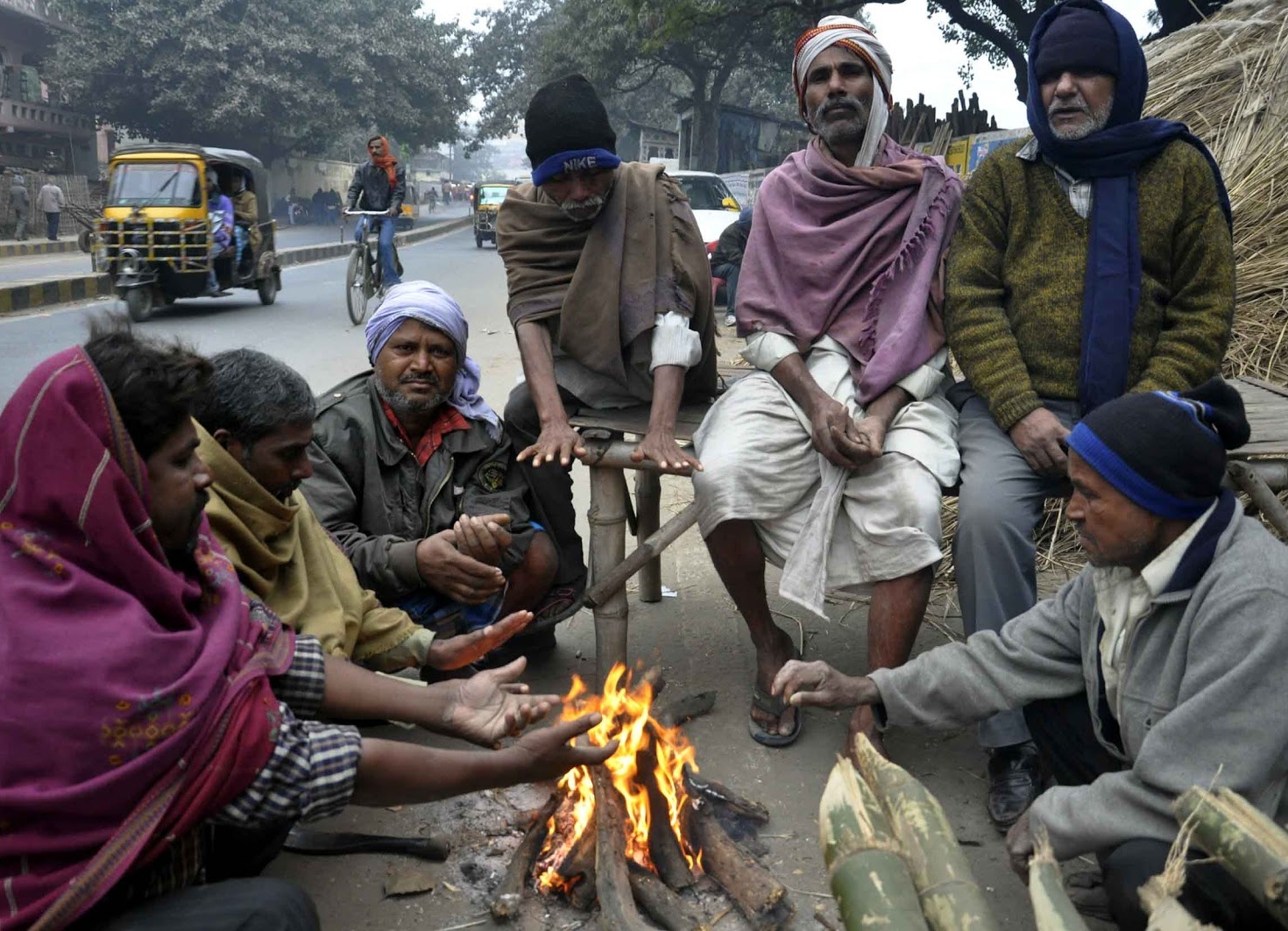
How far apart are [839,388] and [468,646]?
1.42 m

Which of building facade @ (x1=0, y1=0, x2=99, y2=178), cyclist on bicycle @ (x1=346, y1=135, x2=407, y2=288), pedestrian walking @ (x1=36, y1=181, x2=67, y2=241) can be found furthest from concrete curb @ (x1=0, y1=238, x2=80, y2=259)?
cyclist on bicycle @ (x1=346, y1=135, x2=407, y2=288)

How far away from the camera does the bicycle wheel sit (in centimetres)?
1237

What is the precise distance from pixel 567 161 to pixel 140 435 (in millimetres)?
1975

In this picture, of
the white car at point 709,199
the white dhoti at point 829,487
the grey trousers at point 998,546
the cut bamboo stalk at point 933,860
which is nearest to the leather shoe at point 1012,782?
the grey trousers at point 998,546

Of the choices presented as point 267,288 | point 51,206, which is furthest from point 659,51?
point 267,288

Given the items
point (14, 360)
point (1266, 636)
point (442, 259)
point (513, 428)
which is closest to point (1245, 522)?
point (1266, 636)

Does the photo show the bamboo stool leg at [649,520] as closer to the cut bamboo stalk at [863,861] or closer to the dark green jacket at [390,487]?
the dark green jacket at [390,487]

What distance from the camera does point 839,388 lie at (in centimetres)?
339

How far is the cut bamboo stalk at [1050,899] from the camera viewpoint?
1.53 m

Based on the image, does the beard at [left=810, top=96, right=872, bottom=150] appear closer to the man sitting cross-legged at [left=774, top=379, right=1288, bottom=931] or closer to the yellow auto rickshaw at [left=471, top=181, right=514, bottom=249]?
the man sitting cross-legged at [left=774, top=379, right=1288, bottom=931]

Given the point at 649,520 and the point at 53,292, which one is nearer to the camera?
the point at 649,520

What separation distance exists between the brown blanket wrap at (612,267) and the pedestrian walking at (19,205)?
24862 millimetres

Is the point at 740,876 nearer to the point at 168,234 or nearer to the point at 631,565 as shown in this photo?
the point at 631,565

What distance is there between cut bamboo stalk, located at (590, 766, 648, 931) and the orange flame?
4 cm
